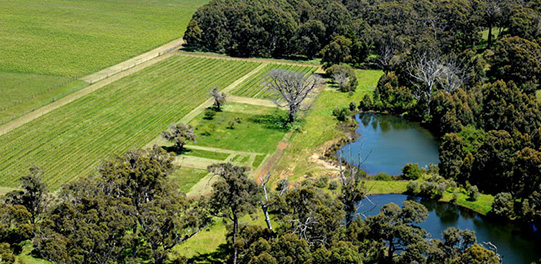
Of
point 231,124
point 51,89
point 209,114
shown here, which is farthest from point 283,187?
point 51,89

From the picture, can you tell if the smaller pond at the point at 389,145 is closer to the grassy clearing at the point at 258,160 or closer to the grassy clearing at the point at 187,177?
the grassy clearing at the point at 258,160

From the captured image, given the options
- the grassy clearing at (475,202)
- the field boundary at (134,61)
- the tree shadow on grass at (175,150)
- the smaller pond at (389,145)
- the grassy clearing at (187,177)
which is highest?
the field boundary at (134,61)

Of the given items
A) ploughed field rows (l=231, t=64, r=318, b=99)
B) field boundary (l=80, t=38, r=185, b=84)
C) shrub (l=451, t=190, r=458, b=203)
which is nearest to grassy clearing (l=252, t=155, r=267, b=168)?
shrub (l=451, t=190, r=458, b=203)

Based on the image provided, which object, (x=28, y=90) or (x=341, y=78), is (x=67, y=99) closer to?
(x=28, y=90)

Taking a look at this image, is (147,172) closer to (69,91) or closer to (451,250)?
(451,250)

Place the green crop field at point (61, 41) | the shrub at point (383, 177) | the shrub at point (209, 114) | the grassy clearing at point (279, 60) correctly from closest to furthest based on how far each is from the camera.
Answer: the shrub at point (383, 177) → the shrub at point (209, 114) → the green crop field at point (61, 41) → the grassy clearing at point (279, 60)

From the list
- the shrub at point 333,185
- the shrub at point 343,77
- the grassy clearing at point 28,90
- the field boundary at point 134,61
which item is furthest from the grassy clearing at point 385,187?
the field boundary at point 134,61

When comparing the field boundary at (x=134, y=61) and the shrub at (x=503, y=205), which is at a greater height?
the field boundary at (x=134, y=61)
